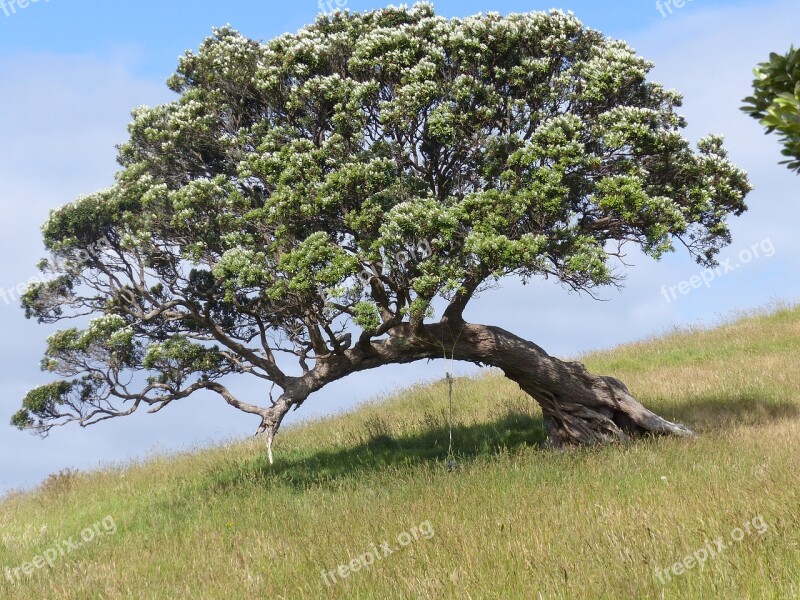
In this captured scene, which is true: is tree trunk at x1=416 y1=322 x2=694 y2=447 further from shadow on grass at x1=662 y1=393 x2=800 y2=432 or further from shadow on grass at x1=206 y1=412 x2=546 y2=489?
shadow on grass at x1=662 y1=393 x2=800 y2=432

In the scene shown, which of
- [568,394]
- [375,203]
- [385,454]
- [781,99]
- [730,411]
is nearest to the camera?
[781,99]

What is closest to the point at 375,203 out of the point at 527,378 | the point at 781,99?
the point at 527,378

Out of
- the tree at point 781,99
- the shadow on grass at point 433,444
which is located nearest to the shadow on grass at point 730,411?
the shadow on grass at point 433,444

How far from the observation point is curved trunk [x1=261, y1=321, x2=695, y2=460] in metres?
18.1

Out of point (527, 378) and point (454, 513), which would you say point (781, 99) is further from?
point (527, 378)

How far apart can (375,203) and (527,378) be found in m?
6.46

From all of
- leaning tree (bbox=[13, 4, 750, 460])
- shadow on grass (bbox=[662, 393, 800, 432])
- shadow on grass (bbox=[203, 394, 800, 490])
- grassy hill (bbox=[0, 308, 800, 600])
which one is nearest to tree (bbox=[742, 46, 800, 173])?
grassy hill (bbox=[0, 308, 800, 600])

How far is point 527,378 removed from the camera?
19.2m

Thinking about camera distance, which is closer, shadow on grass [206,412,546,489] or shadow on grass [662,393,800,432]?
shadow on grass [206,412,546,489]

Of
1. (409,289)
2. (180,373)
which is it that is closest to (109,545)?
(180,373)

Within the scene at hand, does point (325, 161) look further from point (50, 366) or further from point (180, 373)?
point (50, 366)

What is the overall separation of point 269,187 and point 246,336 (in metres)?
4.00

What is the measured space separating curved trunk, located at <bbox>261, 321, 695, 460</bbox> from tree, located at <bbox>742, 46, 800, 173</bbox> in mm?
11686

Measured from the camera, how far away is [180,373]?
1833 cm
